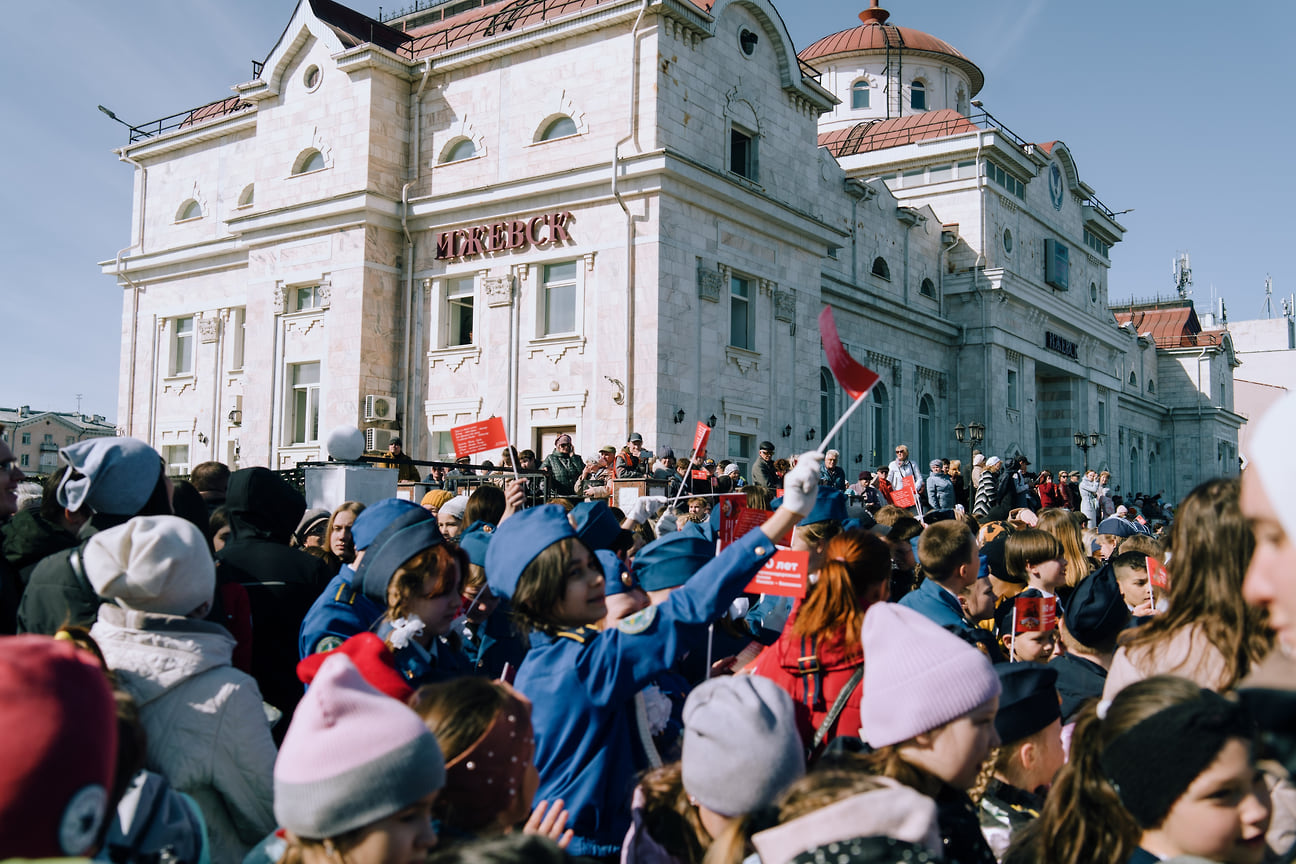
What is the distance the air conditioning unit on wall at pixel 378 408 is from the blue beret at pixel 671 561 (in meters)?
20.1

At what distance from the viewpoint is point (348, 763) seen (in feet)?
7.40

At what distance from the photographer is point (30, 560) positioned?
464cm

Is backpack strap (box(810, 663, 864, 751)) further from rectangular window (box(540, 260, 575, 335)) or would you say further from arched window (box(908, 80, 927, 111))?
arched window (box(908, 80, 927, 111))

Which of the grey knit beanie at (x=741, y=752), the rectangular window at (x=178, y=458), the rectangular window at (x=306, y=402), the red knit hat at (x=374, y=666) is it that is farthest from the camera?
the rectangular window at (x=178, y=458)

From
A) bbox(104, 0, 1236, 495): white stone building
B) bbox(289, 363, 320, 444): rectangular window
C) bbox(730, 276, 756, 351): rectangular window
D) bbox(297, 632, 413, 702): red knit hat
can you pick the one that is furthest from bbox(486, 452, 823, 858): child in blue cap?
bbox(289, 363, 320, 444): rectangular window

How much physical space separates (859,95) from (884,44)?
208cm

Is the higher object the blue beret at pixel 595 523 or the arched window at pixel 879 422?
the arched window at pixel 879 422

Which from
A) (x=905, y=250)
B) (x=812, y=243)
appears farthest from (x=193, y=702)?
(x=905, y=250)

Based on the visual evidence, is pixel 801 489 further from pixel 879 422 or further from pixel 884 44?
pixel 884 44

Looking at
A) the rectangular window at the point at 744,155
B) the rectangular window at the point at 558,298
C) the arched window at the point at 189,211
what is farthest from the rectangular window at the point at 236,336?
the rectangular window at the point at 744,155

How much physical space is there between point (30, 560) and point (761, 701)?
357 centimetres

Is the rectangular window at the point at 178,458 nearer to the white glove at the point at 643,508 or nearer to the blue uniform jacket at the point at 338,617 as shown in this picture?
the white glove at the point at 643,508

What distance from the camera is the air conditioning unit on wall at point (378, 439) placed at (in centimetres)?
2339

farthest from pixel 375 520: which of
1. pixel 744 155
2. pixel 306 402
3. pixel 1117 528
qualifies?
pixel 306 402
